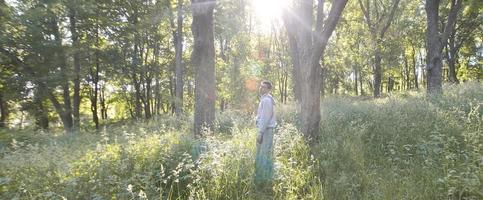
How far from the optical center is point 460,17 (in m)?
31.5

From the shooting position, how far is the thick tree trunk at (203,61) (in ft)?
31.3

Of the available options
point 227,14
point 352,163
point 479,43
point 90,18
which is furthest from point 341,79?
point 352,163

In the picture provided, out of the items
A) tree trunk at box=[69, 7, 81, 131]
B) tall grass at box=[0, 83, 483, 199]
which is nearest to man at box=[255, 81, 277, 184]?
tall grass at box=[0, 83, 483, 199]

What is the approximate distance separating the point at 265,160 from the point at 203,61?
468 centimetres

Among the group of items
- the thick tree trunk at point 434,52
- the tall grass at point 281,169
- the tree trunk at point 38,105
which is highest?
the thick tree trunk at point 434,52

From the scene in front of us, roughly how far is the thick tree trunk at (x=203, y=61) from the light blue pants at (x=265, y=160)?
Result: 344cm

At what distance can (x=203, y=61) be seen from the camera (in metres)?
9.70

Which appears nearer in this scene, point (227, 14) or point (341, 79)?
point (227, 14)

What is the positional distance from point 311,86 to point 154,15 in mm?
21677

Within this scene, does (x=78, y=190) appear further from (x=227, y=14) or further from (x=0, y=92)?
(x=227, y=14)

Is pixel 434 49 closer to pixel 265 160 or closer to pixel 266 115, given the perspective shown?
pixel 266 115

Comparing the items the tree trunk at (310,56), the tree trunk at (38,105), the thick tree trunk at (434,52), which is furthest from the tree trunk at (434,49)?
the tree trunk at (38,105)

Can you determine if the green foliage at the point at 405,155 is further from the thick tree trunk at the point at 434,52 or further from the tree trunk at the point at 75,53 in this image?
the tree trunk at the point at 75,53

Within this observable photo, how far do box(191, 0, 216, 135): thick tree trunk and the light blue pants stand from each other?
3441mm
